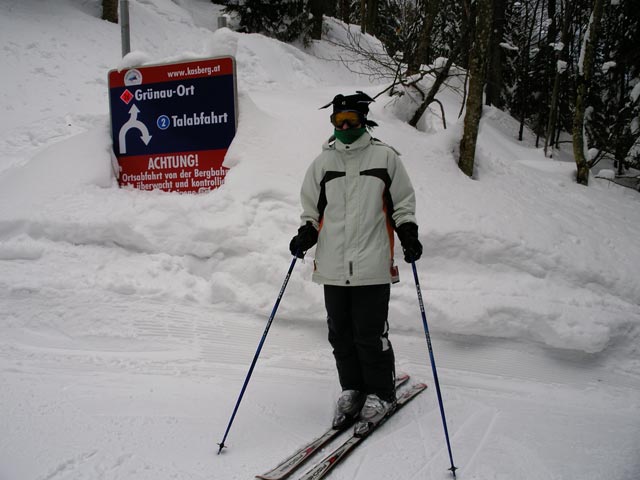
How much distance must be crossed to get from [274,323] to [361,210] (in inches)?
67.1

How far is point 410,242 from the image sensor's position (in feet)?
9.07

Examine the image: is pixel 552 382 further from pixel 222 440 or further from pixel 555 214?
pixel 222 440

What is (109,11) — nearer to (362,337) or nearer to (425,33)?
(425,33)

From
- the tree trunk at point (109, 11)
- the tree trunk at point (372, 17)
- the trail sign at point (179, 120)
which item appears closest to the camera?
the trail sign at point (179, 120)

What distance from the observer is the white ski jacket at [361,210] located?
2.85 m

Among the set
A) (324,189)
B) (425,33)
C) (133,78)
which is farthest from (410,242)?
(425,33)

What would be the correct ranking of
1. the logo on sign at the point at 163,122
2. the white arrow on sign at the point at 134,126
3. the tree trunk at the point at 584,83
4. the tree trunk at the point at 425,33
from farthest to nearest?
the tree trunk at the point at 425,33 < the tree trunk at the point at 584,83 < the white arrow on sign at the point at 134,126 < the logo on sign at the point at 163,122

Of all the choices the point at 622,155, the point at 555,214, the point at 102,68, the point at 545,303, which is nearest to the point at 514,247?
the point at 545,303

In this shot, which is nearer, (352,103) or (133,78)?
(352,103)

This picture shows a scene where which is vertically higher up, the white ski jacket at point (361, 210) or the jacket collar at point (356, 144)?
the jacket collar at point (356, 144)

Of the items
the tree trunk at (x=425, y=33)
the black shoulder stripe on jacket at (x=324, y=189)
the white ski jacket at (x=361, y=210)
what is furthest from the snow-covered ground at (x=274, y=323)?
the tree trunk at (x=425, y=33)

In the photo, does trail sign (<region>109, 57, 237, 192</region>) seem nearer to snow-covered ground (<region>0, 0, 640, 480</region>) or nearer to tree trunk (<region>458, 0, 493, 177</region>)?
snow-covered ground (<region>0, 0, 640, 480</region>)

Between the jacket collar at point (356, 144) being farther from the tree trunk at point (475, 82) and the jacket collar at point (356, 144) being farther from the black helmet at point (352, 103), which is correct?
the tree trunk at point (475, 82)

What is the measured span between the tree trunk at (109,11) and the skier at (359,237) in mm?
13119
